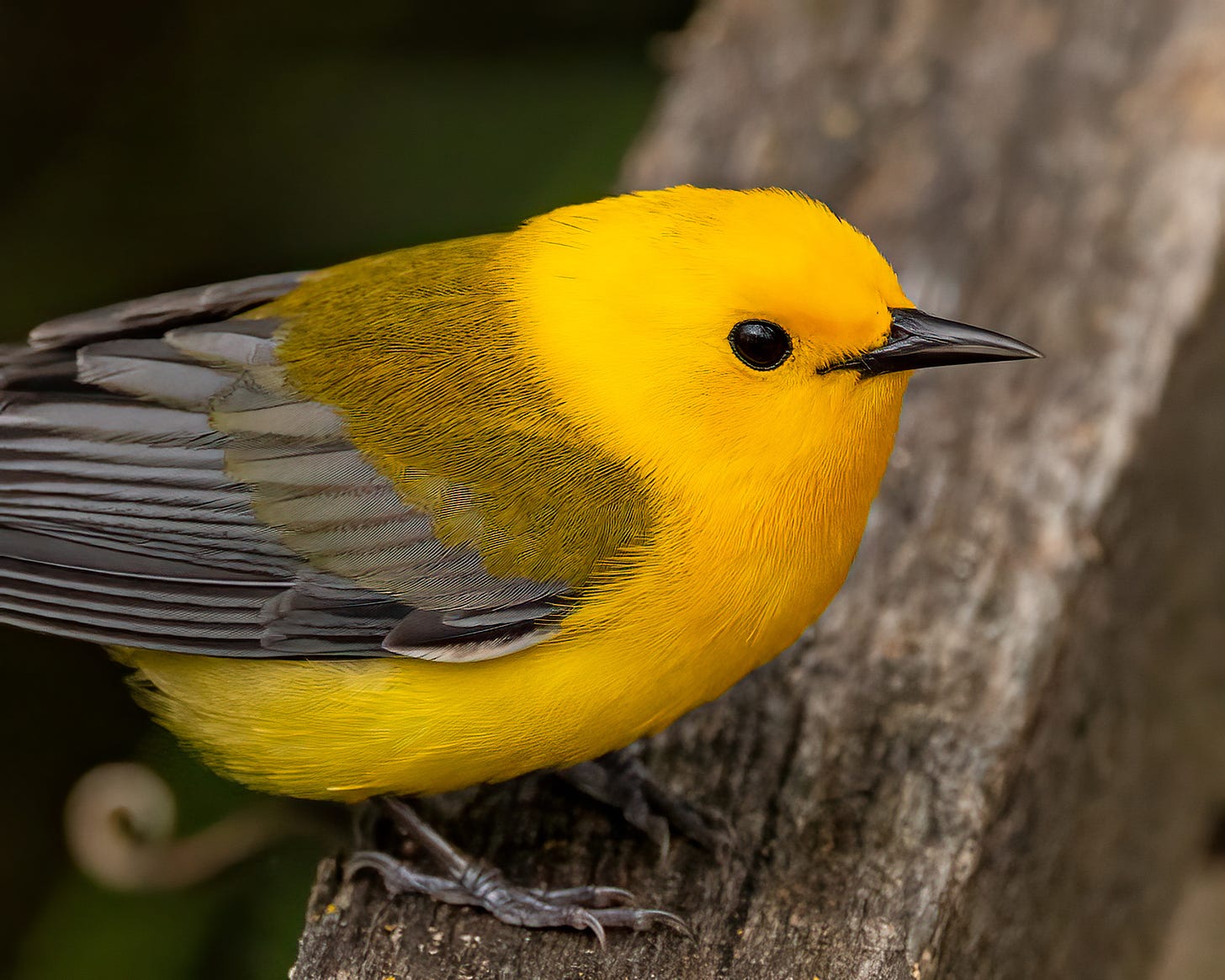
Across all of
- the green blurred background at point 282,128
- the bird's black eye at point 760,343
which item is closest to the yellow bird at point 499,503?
the bird's black eye at point 760,343

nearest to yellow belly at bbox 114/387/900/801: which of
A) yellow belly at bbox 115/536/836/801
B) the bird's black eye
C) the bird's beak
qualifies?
yellow belly at bbox 115/536/836/801

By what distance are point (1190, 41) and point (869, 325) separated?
8.68ft

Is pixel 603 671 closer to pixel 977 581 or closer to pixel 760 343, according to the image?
pixel 760 343

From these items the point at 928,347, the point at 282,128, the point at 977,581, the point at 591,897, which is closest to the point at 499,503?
the point at 591,897

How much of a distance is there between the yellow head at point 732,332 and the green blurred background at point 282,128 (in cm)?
240

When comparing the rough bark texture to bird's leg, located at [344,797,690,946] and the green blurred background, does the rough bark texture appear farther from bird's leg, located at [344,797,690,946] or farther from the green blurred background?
the green blurred background

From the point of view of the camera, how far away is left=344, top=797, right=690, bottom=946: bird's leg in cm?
A: 293

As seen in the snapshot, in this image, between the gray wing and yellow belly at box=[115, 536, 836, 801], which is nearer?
yellow belly at box=[115, 536, 836, 801]

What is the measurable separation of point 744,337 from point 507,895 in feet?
4.04

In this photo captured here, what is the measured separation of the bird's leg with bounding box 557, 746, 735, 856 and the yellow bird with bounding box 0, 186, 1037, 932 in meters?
0.21

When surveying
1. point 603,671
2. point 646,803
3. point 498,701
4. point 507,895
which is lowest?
point 507,895

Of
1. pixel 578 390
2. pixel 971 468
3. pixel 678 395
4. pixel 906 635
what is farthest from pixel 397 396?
pixel 971 468

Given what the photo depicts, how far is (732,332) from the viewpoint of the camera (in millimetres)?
3000

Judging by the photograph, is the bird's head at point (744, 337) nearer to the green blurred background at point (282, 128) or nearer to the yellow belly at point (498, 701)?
the yellow belly at point (498, 701)
